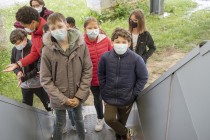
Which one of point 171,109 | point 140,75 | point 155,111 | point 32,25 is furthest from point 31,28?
point 171,109

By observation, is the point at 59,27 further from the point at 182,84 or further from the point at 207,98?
the point at 207,98

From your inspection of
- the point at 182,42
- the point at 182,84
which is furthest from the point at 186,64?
the point at 182,42

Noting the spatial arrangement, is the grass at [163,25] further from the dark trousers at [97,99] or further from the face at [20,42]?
the face at [20,42]

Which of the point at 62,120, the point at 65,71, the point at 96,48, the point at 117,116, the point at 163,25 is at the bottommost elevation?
the point at 117,116

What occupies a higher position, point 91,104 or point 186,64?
point 186,64

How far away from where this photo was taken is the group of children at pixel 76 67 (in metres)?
2.97

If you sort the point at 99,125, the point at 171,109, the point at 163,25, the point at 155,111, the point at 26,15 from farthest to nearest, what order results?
the point at 163,25 < the point at 99,125 < the point at 26,15 < the point at 155,111 < the point at 171,109

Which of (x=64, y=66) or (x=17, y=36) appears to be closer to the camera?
(x=64, y=66)

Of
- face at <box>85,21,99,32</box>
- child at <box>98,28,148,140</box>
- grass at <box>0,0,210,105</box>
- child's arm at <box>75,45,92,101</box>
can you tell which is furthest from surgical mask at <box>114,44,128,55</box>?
grass at <box>0,0,210,105</box>

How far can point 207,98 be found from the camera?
5.52 ft

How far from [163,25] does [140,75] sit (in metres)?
6.14

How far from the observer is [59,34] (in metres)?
2.92

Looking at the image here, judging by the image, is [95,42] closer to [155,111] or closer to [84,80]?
[84,80]

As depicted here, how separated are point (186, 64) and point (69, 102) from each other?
1.47 m
